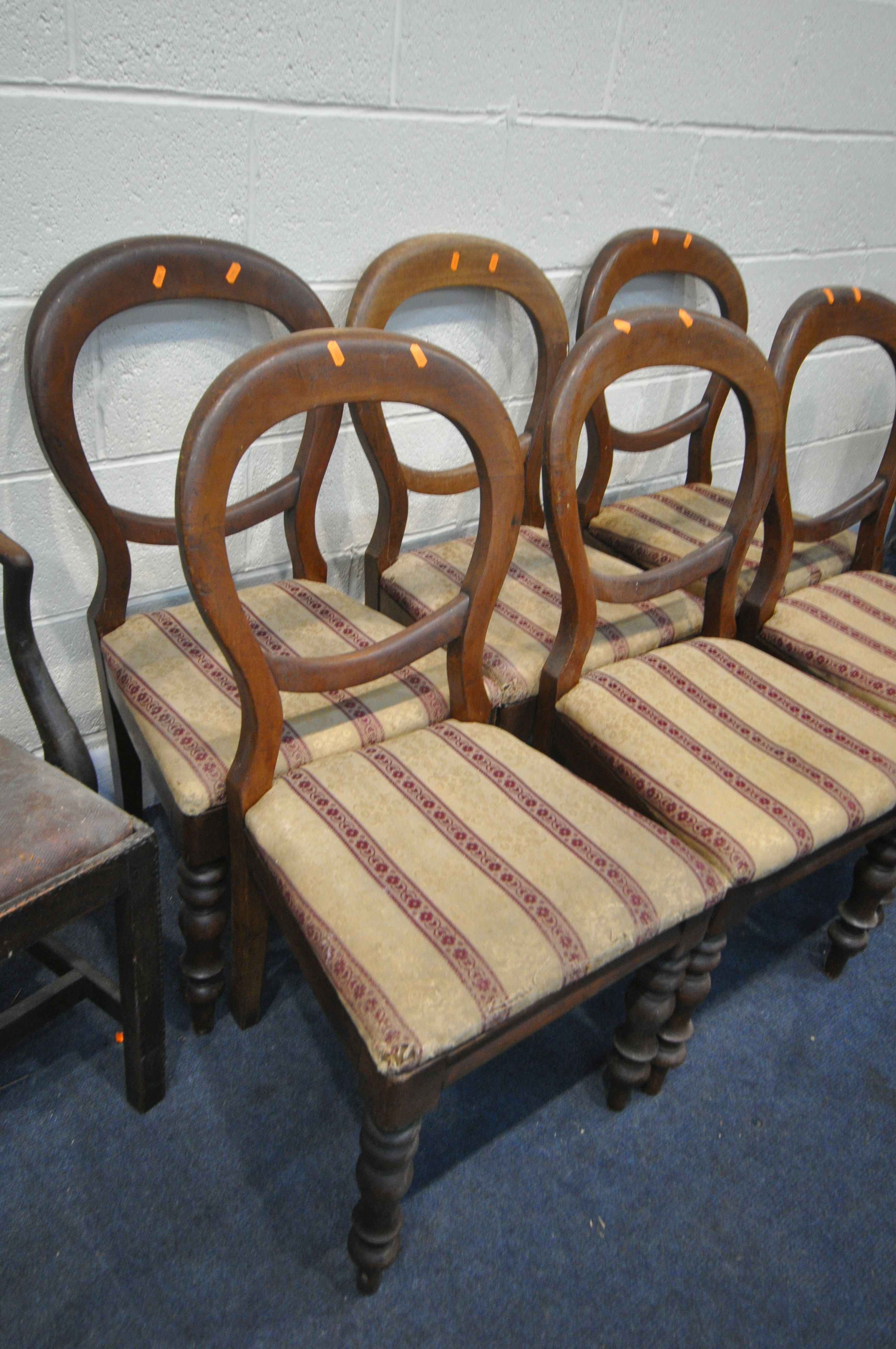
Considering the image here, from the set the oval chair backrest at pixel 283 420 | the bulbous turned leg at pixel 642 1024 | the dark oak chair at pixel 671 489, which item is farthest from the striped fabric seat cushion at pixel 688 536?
the bulbous turned leg at pixel 642 1024

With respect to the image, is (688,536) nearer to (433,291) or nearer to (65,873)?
(433,291)

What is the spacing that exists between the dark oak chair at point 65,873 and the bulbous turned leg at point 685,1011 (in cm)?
63

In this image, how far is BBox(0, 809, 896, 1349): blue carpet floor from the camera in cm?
106

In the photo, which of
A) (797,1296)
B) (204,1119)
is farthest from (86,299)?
(797,1296)

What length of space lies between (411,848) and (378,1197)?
1.13ft

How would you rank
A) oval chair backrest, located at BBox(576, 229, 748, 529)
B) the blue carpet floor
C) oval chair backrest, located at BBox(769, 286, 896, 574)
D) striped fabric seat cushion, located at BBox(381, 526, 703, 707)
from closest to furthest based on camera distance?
1. the blue carpet floor
2. striped fabric seat cushion, located at BBox(381, 526, 703, 707)
3. oval chair backrest, located at BBox(769, 286, 896, 574)
4. oval chair backrest, located at BBox(576, 229, 748, 529)

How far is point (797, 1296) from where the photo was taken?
3.67 ft

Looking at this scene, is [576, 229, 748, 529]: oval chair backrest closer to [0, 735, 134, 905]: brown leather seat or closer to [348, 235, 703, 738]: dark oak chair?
[348, 235, 703, 738]: dark oak chair

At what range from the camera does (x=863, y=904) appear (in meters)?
1.46

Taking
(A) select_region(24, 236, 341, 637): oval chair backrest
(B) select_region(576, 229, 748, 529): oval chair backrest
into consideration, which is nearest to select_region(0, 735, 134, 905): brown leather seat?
(A) select_region(24, 236, 341, 637): oval chair backrest

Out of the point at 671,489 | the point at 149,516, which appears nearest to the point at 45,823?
the point at 149,516

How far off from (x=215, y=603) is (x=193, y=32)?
0.76m

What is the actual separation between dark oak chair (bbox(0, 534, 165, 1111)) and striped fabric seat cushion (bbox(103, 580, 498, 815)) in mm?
103

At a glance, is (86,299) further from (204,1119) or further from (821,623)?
(821,623)
